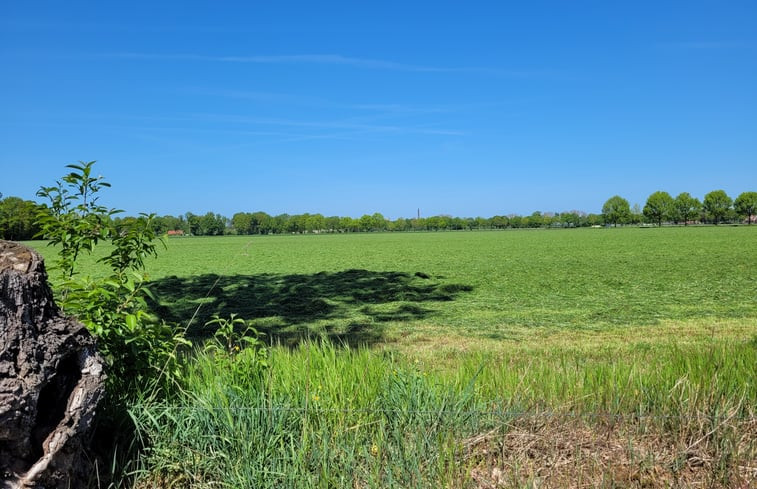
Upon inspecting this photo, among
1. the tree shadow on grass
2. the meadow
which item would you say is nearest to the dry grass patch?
the meadow

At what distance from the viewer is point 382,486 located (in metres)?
2.76

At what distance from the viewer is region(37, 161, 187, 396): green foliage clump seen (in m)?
3.21

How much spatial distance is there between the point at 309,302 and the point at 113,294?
823 cm

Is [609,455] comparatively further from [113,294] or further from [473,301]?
[473,301]

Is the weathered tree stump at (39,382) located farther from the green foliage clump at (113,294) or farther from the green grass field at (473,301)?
the green grass field at (473,301)

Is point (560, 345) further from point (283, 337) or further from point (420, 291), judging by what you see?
point (420, 291)

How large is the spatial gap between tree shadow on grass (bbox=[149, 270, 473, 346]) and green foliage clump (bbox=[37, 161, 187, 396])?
2648 millimetres

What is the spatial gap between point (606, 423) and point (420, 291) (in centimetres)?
992

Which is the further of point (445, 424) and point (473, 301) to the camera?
point (473, 301)

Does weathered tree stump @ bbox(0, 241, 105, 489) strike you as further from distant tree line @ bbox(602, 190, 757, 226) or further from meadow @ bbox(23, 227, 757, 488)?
distant tree line @ bbox(602, 190, 757, 226)

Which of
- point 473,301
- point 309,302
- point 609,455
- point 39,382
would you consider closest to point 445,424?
point 609,455

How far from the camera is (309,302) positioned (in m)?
11.4

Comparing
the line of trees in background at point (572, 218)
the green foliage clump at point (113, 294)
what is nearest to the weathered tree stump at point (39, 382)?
the green foliage clump at point (113, 294)

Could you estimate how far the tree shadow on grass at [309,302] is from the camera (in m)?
8.58
